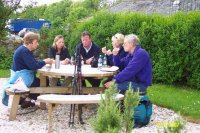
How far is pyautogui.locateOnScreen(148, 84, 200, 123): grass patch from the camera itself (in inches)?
351

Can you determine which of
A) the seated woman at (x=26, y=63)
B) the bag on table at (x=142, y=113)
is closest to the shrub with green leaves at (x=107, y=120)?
the bag on table at (x=142, y=113)

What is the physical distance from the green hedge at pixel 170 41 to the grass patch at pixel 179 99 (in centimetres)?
38

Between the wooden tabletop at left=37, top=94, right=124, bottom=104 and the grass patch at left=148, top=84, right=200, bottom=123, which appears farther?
the grass patch at left=148, top=84, right=200, bottom=123

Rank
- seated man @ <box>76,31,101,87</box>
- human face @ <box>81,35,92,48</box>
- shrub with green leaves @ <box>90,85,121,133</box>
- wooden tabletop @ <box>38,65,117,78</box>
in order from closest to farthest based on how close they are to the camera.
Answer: shrub with green leaves @ <box>90,85,121,133</box>
wooden tabletop @ <box>38,65,117,78</box>
human face @ <box>81,35,92,48</box>
seated man @ <box>76,31,101,87</box>

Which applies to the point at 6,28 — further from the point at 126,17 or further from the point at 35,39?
the point at 35,39

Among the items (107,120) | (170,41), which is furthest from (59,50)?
(107,120)

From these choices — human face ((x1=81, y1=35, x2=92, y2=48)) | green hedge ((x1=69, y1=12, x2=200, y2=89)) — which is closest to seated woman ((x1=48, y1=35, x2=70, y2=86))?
human face ((x1=81, y1=35, x2=92, y2=48))

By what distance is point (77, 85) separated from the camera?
8109 mm

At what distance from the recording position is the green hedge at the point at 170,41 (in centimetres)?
1209

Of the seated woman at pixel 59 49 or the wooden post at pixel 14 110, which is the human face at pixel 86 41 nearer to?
the seated woman at pixel 59 49

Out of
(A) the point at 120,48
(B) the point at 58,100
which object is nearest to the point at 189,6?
(A) the point at 120,48

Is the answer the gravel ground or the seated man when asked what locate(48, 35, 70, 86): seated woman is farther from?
the gravel ground

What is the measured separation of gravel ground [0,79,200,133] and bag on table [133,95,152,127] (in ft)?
0.39

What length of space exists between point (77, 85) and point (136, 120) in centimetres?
122
